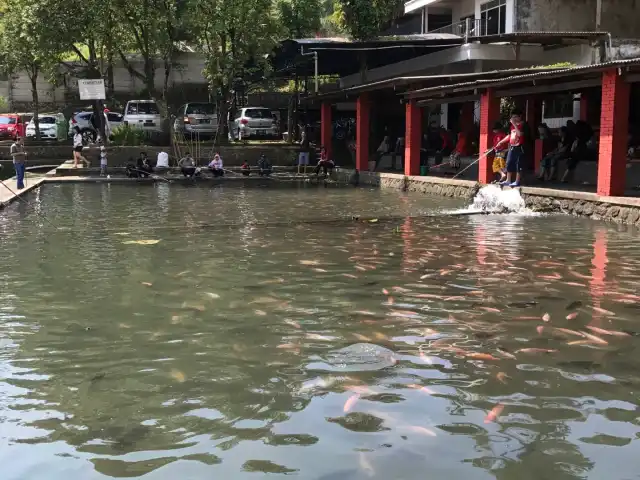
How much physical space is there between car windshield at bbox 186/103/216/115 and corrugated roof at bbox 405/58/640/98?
1295 cm

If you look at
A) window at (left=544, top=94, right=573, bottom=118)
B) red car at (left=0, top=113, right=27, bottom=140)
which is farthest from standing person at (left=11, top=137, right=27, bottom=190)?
window at (left=544, top=94, right=573, bottom=118)

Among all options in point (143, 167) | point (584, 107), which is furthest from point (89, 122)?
point (584, 107)

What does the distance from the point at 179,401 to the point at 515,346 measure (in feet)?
9.48

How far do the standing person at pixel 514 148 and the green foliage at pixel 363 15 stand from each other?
1584 centimetres

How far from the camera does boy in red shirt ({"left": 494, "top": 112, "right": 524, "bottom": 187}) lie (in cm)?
1677

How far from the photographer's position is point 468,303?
24.8 ft

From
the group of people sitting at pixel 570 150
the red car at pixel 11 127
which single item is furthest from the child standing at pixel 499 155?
the red car at pixel 11 127

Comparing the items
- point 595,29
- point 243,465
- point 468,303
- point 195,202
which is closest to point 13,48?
point 195,202

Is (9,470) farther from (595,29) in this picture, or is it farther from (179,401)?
(595,29)

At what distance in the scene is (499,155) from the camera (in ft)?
60.4

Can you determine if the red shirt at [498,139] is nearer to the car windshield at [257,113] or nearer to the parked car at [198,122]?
the car windshield at [257,113]

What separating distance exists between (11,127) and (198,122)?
31.9 ft

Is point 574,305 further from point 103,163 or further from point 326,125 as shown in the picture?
point 326,125

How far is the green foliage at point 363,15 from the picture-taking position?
103ft
